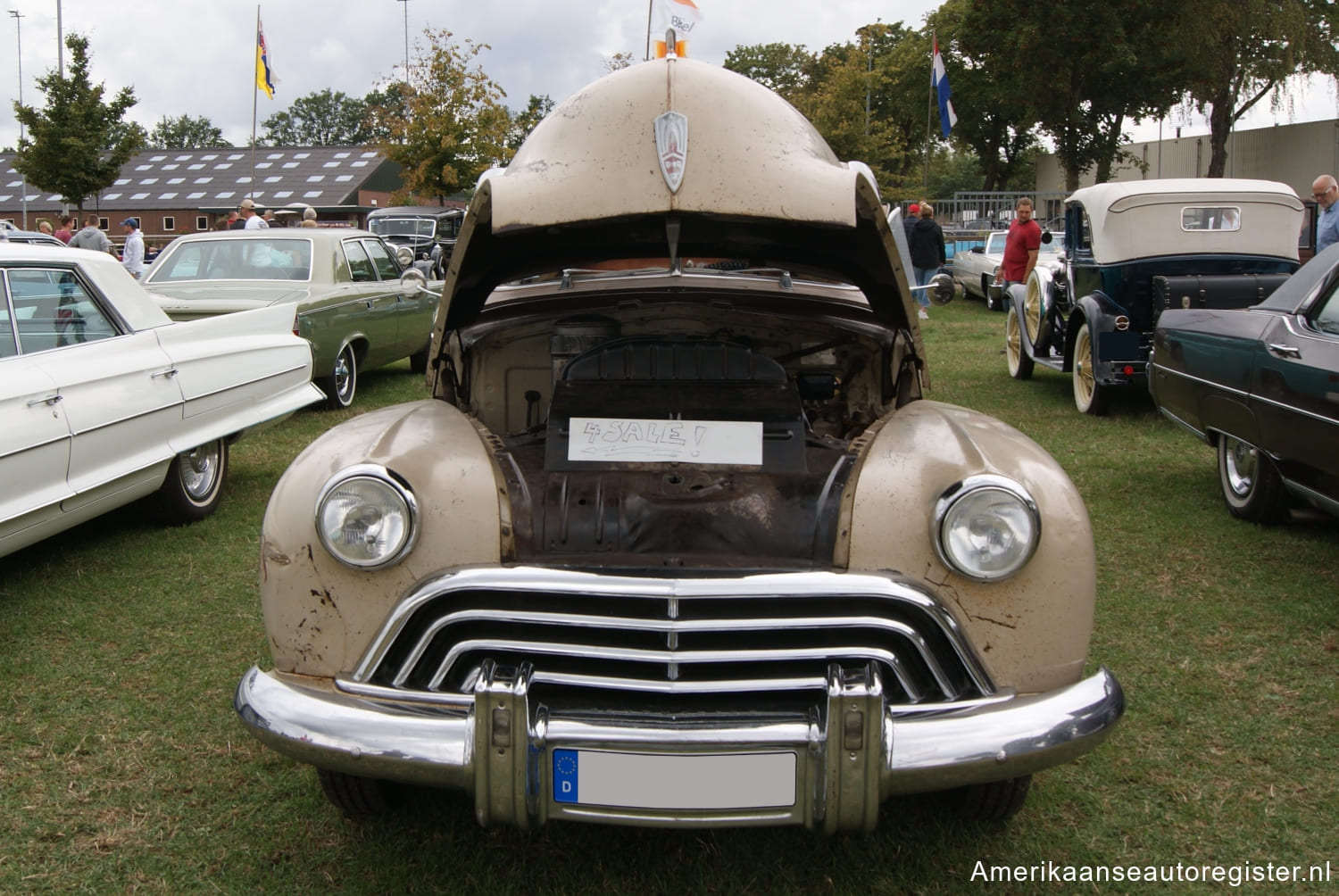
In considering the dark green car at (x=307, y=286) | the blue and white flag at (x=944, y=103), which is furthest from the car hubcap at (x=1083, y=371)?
the blue and white flag at (x=944, y=103)

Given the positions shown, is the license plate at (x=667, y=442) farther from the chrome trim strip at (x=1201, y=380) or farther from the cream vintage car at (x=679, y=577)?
the chrome trim strip at (x=1201, y=380)

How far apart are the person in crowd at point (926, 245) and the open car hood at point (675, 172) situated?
1188 cm

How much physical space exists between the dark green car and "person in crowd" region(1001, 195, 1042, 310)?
7.00 m

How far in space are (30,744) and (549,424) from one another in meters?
1.85

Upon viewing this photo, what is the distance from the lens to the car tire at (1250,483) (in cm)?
521

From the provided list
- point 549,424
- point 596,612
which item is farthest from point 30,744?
point 596,612

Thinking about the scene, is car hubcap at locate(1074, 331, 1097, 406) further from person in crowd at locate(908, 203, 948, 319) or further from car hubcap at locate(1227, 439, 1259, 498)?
person in crowd at locate(908, 203, 948, 319)

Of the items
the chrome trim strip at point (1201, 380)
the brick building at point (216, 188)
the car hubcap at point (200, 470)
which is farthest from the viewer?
the brick building at point (216, 188)

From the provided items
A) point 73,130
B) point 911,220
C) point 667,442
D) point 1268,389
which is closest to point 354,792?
point 667,442

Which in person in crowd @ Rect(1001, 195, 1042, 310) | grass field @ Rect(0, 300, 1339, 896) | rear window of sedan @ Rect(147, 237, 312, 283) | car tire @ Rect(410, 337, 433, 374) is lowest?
grass field @ Rect(0, 300, 1339, 896)

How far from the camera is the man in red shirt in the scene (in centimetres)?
1198

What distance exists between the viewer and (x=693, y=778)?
6.68 ft

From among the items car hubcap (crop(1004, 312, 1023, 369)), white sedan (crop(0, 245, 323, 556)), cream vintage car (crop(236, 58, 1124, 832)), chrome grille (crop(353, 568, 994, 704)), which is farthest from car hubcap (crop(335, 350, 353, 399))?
chrome grille (crop(353, 568, 994, 704))

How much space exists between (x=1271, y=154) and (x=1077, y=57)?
627cm
